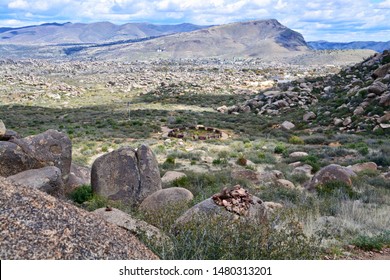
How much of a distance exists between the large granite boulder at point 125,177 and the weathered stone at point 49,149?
106cm

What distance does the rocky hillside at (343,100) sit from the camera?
30.1 m

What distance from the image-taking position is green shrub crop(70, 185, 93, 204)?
1127 centimetres

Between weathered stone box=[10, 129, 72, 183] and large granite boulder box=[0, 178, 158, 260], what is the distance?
6941 mm

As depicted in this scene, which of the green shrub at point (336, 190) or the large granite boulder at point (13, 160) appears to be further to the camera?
the green shrub at point (336, 190)

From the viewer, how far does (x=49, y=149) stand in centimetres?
1202

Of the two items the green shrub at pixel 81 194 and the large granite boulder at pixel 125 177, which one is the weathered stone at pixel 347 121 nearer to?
the large granite boulder at pixel 125 177

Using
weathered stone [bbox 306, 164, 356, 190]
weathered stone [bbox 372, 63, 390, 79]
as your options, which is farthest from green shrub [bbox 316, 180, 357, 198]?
weathered stone [bbox 372, 63, 390, 79]

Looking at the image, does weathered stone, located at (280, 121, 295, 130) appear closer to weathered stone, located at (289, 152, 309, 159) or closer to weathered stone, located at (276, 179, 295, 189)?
weathered stone, located at (289, 152, 309, 159)

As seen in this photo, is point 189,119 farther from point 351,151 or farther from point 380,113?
point 351,151

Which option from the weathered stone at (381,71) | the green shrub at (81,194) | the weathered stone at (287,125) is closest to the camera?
the green shrub at (81,194)

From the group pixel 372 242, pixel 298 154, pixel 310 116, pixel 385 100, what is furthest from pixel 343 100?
pixel 372 242

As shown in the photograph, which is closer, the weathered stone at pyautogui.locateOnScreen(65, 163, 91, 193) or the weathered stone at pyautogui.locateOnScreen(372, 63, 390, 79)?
the weathered stone at pyautogui.locateOnScreen(65, 163, 91, 193)

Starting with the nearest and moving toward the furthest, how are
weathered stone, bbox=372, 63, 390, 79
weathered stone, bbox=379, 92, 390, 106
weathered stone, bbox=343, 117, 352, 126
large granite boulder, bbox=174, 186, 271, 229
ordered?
large granite boulder, bbox=174, 186, 271, 229, weathered stone, bbox=379, 92, 390, 106, weathered stone, bbox=343, 117, 352, 126, weathered stone, bbox=372, 63, 390, 79

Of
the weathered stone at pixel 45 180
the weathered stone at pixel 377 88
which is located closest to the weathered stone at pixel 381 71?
the weathered stone at pixel 377 88
